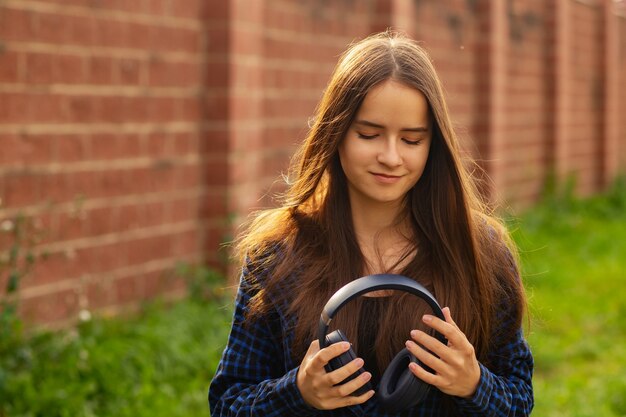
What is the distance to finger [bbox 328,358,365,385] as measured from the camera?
6.89 feet

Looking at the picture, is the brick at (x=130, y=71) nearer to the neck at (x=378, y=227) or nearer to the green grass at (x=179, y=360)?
the green grass at (x=179, y=360)

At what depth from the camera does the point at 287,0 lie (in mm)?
7594

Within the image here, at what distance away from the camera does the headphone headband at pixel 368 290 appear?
2.17 meters

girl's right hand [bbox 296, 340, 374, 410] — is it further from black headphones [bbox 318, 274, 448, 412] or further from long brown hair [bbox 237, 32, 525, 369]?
long brown hair [bbox 237, 32, 525, 369]

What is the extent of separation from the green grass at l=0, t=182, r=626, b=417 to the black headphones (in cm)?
61

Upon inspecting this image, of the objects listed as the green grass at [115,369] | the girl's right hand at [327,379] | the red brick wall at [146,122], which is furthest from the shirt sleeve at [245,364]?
the green grass at [115,369]

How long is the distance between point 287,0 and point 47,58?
107 inches

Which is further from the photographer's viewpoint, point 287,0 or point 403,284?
point 287,0

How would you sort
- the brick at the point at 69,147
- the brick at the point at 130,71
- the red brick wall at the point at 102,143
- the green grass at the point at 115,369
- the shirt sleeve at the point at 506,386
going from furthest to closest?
the brick at the point at 130,71
the brick at the point at 69,147
the red brick wall at the point at 102,143
the green grass at the point at 115,369
the shirt sleeve at the point at 506,386

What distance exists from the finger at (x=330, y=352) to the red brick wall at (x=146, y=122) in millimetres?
1197

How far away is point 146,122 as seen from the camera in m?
6.02

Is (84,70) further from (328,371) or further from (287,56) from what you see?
(328,371)

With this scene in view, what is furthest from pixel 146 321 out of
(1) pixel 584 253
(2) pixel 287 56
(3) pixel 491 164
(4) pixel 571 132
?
(4) pixel 571 132

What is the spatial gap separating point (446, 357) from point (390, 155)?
44 cm
